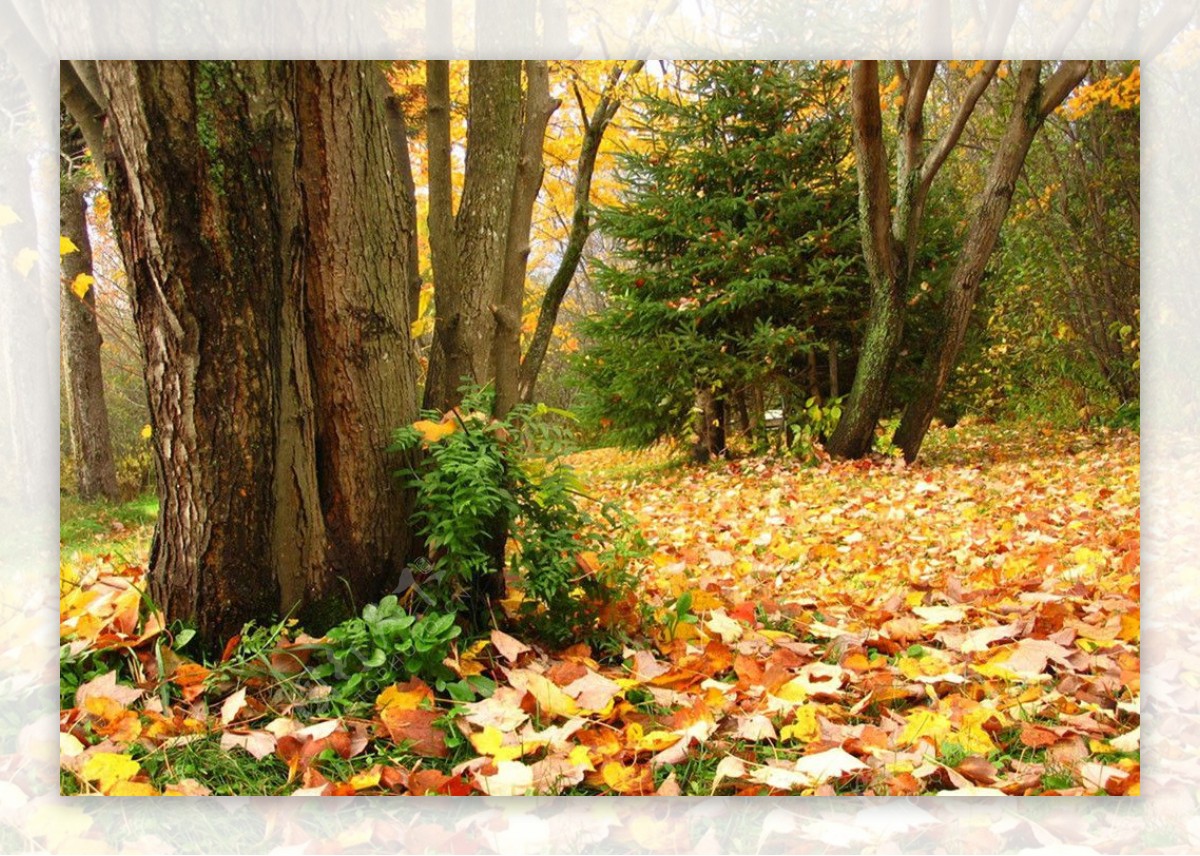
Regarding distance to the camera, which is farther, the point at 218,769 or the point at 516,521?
the point at 516,521

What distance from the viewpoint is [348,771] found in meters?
1.62

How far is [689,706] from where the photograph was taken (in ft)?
5.77

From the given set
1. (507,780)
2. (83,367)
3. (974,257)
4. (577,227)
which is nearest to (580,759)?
(507,780)

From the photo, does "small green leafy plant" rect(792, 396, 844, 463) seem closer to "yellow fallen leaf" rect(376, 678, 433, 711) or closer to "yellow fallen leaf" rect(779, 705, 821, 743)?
"yellow fallen leaf" rect(779, 705, 821, 743)

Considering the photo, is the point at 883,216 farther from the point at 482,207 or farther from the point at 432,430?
the point at 432,430

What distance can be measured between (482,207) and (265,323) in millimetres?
1155

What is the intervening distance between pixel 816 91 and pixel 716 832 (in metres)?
4.61

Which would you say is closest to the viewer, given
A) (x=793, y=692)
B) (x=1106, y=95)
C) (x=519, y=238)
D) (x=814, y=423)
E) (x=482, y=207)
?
(x=793, y=692)

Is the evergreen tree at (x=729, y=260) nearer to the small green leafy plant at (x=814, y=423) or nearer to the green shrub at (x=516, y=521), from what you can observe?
the small green leafy plant at (x=814, y=423)

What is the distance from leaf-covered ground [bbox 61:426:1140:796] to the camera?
5.34 feet

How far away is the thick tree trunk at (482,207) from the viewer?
2.56 metres

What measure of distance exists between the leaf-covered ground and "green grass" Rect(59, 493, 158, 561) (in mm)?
34

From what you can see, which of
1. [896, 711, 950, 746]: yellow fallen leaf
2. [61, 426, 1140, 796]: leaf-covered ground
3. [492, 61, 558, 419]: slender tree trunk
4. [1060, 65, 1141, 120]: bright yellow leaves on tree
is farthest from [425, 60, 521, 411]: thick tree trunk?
[1060, 65, 1141, 120]: bright yellow leaves on tree

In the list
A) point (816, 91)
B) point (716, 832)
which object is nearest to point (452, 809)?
point (716, 832)
